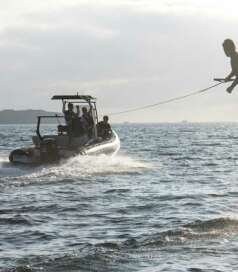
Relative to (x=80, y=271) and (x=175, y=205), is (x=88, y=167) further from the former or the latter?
(x=80, y=271)

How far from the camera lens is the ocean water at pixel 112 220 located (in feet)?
39.3

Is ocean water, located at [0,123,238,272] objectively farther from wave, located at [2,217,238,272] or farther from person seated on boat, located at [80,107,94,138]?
person seated on boat, located at [80,107,94,138]

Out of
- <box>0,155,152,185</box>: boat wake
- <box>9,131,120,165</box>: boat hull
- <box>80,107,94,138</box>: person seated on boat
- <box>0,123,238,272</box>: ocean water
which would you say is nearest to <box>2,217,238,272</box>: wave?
<box>0,123,238,272</box>: ocean water

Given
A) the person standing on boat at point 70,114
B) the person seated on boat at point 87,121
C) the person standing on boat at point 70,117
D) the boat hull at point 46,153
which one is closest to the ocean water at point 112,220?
the boat hull at point 46,153

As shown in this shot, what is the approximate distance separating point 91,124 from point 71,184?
18.2 ft

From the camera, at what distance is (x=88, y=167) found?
27.5 meters

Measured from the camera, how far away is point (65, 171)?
2633 centimetres

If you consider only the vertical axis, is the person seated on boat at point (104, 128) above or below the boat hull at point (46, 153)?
above

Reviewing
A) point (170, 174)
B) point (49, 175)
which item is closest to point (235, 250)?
point (49, 175)

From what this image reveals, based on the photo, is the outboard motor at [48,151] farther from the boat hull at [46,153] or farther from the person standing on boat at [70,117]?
the person standing on boat at [70,117]

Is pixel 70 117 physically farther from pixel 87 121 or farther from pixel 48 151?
pixel 48 151

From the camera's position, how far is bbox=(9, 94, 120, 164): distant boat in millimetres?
24891

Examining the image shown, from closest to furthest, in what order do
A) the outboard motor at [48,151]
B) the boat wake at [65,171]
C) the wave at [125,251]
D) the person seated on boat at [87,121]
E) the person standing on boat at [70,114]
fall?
the wave at [125,251]
the boat wake at [65,171]
the outboard motor at [48,151]
the person standing on boat at [70,114]
the person seated on boat at [87,121]

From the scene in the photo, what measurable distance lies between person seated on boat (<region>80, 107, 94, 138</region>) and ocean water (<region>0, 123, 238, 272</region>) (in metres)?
1.48
